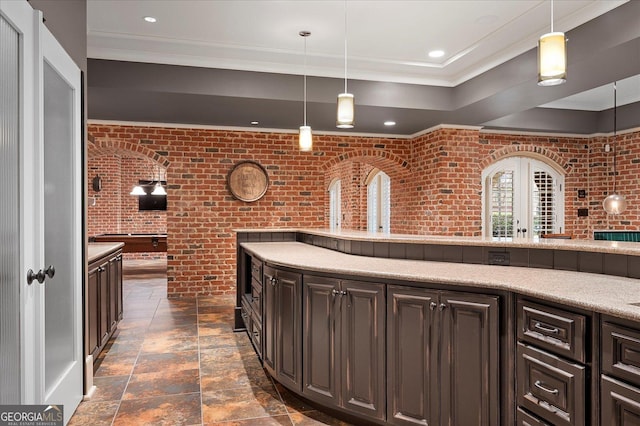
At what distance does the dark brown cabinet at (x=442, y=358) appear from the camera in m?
2.12

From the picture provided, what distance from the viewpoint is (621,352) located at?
1587 millimetres

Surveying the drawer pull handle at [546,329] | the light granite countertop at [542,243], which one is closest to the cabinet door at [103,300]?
the light granite countertop at [542,243]

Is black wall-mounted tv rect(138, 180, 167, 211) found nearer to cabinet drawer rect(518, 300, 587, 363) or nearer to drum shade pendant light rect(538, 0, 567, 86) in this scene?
drum shade pendant light rect(538, 0, 567, 86)

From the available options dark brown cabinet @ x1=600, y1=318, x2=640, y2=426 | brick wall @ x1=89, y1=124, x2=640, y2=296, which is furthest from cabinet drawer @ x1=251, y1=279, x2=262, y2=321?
brick wall @ x1=89, y1=124, x2=640, y2=296

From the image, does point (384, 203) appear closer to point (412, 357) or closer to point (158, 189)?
point (158, 189)

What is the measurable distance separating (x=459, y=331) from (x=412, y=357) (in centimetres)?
30

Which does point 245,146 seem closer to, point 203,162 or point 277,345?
point 203,162

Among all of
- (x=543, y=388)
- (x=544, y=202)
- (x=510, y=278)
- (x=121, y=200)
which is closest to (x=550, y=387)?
(x=543, y=388)

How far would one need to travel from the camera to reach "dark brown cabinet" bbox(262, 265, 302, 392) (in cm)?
281

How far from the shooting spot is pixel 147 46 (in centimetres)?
431

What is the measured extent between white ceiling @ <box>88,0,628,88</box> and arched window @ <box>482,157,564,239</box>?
10.1ft

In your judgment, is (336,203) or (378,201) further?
(336,203)

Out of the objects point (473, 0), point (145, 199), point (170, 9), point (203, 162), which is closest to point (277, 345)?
point (170, 9)

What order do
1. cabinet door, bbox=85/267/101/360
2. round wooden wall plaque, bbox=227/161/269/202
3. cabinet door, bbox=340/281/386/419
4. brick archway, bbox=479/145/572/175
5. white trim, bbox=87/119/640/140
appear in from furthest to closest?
brick archway, bbox=479/145/572/175 → round wooden wall plaque, bbox=227/161/269/202 → white trim, bbox=87/119/640/140 → cabinet door, bbox=85/267/101/360 → cabinet door, bbox=340/281/386/419
